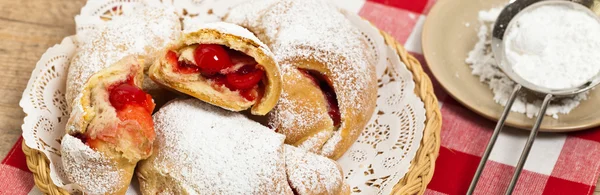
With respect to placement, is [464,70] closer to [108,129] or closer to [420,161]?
[420,161]

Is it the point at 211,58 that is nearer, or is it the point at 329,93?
the point at 211,58

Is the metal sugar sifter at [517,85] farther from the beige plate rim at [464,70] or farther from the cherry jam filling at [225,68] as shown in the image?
the cherry jam filling at [225,68]

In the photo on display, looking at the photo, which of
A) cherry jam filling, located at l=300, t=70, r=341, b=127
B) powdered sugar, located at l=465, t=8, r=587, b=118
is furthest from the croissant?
powdered sugar, located at l=465, t=8, r=587, b=118

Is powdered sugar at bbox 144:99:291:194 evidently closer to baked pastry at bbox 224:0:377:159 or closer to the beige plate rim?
baked pastry at bbox 224:0:377:159

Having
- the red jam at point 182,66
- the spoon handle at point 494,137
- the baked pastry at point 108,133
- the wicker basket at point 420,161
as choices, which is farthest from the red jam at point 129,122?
the spoon handle at point 494,137

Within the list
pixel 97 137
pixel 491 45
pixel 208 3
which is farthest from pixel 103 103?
pixel 491 45

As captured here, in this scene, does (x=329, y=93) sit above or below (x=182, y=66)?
below

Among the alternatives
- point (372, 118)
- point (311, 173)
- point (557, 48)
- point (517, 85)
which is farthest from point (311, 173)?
point (557, 48)
